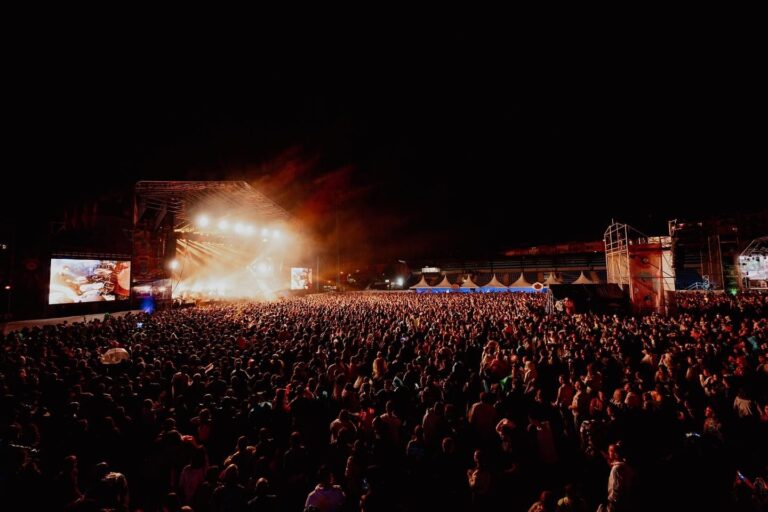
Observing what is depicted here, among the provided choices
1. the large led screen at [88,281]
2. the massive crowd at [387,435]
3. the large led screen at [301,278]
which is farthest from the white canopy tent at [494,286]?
the large led screen at [88,281]

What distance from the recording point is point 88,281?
18.7 metres

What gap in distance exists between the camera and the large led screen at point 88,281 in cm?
1742

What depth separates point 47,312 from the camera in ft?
55.6

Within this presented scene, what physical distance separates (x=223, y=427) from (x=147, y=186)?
18079 millimetres

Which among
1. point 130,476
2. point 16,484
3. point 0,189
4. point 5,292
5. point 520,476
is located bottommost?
point 130,476

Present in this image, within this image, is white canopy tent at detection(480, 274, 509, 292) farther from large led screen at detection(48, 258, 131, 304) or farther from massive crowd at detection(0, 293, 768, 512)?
large led screen at detection(48, 258, 131, 304)

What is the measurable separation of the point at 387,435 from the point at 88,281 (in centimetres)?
2207

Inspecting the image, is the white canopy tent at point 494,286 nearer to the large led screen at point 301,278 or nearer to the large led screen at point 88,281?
the large led screen at point 301,278

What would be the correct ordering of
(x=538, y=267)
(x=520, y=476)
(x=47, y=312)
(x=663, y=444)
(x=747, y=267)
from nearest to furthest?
1. (x=520, y=476)
2. (x=663, y=444)
3. (x=47, y=312)
4. (x=747, y=267)
5. (x=538, y=267)

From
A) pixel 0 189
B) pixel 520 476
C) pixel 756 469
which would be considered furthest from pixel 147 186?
pixel 756 469

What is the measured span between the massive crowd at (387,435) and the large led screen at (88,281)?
13250 millimetres

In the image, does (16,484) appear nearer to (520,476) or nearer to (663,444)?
(520,476)

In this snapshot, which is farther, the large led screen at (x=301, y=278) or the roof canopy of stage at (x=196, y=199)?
the large led screen at (x=301, y=278)

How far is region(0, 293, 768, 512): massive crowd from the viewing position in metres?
2.86
